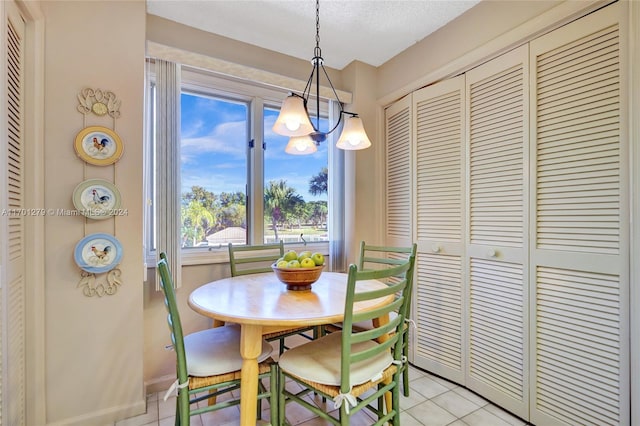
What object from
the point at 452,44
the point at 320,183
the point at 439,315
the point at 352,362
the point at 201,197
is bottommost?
the point at 439,315

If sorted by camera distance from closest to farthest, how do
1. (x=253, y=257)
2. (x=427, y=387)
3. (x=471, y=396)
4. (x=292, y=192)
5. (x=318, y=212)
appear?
(x=471, y=396), (x=427, y=387), (x=253, y=257), (x=292, y=192), (x=318, y=212)

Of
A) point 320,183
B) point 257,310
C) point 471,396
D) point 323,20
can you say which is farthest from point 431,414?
point 323,20

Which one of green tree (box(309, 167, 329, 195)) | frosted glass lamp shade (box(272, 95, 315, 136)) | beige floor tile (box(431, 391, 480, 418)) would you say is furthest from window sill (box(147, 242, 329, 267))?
beige floor tile (box(431, 391, 480, 418))

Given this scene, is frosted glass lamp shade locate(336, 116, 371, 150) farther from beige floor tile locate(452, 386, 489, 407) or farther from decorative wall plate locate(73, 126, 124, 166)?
beige floor tile locate(452, 386, 489, 407)

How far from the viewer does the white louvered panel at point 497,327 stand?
1.80 m

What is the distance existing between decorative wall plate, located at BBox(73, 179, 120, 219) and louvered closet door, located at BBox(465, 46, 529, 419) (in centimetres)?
224

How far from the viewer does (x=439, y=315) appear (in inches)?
90.0

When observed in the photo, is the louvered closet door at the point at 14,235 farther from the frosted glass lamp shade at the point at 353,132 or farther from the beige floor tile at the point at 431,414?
the beige floor tile at the point at 431,414

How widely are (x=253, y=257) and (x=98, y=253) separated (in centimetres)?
98

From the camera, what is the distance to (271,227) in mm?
2639

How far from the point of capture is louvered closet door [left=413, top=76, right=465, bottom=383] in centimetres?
217

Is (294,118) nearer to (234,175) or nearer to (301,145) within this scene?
(301,145)

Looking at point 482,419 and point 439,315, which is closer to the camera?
point 482,419

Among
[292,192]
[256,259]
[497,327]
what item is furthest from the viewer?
[292,192]
